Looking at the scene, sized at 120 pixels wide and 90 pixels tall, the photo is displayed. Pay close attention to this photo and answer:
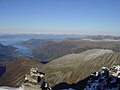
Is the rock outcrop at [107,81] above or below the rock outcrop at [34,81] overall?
below

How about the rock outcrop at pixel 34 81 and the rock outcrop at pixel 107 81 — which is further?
the rock outcrop at pixel 107 81

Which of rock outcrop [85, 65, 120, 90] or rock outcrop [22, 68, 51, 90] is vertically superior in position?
rock outcrop [22, 68, 51, 90]

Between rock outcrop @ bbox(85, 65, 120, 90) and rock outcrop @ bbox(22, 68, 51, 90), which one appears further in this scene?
rock outcrop @ bbox(85, 65, 120, 90)

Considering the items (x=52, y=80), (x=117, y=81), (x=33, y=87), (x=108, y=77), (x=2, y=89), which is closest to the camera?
(x=33, y=87)

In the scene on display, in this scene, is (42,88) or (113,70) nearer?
(42,88)

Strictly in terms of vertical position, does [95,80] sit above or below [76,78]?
above

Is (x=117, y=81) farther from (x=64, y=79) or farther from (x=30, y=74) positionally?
(x=64, y=79)

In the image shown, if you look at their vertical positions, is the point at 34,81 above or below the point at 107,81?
above

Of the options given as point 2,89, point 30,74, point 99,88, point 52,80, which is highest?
point 30,74

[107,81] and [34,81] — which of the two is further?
[107,81]

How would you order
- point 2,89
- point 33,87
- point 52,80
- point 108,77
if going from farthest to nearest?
point 52,80, point 108,77, point 2,89, point 33,87

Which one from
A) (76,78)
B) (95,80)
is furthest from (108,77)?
(76,78)
